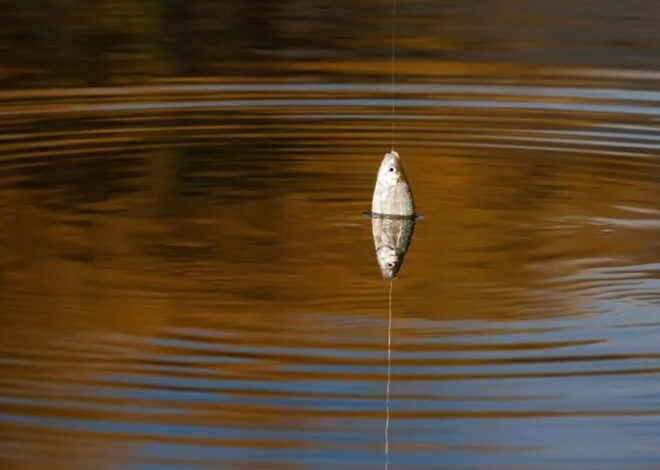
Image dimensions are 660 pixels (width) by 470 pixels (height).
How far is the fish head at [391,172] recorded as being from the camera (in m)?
9.31

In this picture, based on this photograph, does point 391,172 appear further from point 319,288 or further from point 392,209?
point 319,288

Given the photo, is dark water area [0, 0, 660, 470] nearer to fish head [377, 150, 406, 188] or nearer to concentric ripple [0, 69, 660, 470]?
concentric ripple [0, 69, 660, 470]

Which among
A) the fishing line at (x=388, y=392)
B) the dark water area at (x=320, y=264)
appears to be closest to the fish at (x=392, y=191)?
the dark water area at (x=320, y=264)

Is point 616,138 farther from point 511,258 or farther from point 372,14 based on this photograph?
point 372,14

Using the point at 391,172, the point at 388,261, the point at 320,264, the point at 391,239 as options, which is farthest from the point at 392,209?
the point at 320,264

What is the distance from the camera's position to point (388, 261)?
8.70m

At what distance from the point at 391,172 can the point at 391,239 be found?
360 millimetres

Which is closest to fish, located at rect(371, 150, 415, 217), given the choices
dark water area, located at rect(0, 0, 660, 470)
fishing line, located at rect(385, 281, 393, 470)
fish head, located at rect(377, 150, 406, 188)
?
fish head, located at rect(377, 150, 406, 188)

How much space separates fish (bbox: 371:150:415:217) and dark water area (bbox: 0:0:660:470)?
136 millimetres

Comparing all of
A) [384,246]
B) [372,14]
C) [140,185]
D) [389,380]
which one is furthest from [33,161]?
[372,14]

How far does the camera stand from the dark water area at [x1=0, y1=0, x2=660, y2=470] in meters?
6.40

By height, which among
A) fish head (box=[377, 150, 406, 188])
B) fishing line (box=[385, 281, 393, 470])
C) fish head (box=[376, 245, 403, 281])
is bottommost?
fishing line (box=[385, 281, 393, 470])

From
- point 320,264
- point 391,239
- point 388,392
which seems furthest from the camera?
point 391,239

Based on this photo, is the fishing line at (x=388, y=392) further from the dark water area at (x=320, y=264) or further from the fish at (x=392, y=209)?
the fish at (x=392, y=209)
